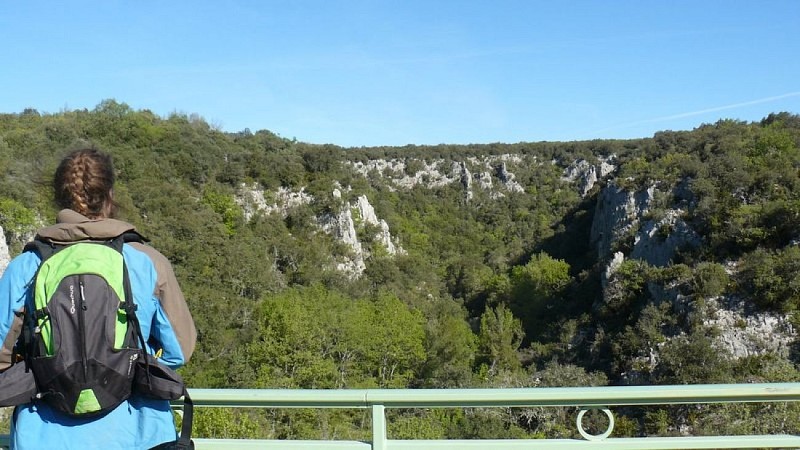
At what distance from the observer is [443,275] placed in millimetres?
49719

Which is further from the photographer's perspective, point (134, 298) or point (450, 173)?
point (450, 173)

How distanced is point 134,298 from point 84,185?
1.13 feet

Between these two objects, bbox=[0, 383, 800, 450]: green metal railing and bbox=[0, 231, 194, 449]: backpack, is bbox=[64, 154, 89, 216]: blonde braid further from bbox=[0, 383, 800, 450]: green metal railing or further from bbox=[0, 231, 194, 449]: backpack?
bbox=[0, 383, 800, 450]: green metal railing

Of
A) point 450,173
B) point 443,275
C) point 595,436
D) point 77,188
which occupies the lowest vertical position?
point 443,275

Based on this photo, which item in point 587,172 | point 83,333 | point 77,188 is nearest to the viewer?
point 83,333

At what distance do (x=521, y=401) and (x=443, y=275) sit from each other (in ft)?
157

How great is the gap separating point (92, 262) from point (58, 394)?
1.06 feet

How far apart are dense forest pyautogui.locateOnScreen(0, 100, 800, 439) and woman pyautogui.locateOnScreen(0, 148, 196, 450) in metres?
0.17

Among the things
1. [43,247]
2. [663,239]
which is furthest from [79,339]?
[663,239]

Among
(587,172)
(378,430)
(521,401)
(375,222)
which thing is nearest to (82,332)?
(378,430)

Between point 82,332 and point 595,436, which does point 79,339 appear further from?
point 595,436

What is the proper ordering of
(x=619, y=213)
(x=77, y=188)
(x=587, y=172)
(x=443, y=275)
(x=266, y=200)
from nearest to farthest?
1. (x=77, y=188)
2. (x=619, y=213)
3. (x=266, y=200)
4. (x=443, y=275)
5. (x=587, y=172)

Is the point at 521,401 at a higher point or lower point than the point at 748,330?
higher

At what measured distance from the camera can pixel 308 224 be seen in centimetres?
3828
